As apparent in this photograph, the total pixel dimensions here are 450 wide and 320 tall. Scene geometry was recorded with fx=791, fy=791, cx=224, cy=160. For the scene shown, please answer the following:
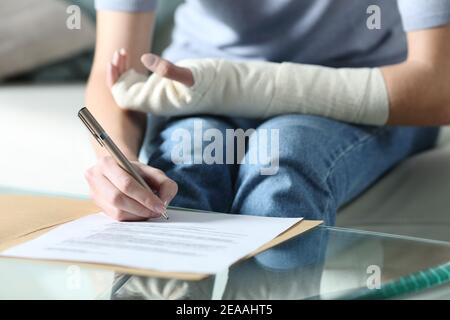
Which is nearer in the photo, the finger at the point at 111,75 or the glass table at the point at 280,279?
the glass table at the point at 280,279

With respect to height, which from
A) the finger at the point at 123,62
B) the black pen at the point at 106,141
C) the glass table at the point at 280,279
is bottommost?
the glass table at the point at 280,279

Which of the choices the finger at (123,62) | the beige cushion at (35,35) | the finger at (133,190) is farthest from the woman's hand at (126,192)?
the beige cushion at (35,35)

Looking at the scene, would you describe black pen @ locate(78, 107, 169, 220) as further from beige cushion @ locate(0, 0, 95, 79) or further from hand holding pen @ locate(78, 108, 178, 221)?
beige cushion @ locate(0, 0, 95, 79)

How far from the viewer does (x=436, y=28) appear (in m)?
0.94

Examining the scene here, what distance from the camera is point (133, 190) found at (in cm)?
72

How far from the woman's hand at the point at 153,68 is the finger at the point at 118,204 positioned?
0.16 metres

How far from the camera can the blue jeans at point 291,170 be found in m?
0.79

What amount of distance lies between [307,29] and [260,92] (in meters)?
0.16

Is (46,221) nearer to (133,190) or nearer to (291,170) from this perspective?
(133,190)

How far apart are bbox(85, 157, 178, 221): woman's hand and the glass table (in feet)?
0.43

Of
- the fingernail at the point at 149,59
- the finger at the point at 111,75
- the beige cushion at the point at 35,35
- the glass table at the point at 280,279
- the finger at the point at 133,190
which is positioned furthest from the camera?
the beige cushion at the point at 35,35

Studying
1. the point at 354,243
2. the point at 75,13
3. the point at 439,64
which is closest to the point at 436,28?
the point at 439,64

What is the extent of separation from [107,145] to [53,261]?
6.1 inches

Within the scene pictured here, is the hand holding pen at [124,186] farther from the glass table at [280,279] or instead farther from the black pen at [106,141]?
the glass table at [280,279]
